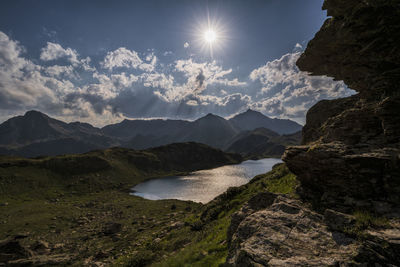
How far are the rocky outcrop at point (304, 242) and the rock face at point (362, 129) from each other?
10.8 feet

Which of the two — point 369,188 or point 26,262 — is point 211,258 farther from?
point 26,262

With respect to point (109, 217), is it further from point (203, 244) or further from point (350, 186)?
point (350, 186)

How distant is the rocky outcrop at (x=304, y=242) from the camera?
6754 millimetres

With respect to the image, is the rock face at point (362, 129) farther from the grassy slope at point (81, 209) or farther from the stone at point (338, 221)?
the grassy slope at point (81, 209)

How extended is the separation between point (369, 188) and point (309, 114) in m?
23.1

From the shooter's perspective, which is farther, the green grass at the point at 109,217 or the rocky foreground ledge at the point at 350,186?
the green grass at the point at 109,217

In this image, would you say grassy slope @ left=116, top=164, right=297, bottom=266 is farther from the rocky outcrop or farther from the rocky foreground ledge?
the rocky outcrop

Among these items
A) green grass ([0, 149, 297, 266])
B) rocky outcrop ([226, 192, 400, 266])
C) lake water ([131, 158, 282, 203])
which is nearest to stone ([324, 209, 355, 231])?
rocky outcrop ([226, 192, 400, 266])

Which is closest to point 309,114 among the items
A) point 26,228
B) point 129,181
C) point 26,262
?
point 26,262

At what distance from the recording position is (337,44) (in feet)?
71.5

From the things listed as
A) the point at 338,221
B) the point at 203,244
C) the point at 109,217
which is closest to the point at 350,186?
the point at 338,221

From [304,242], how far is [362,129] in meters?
10.5

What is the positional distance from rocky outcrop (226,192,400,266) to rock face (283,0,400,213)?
331cm

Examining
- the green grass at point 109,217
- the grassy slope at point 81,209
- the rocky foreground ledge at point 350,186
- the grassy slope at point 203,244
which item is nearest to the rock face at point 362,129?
the rocky foreground ledge at point 350,186
